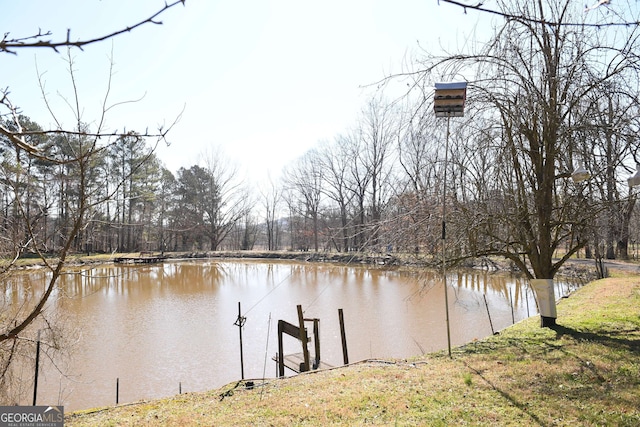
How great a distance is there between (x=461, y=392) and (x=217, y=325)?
8204 mm

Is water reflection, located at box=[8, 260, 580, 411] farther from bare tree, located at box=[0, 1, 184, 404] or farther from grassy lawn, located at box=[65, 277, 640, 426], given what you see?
grassy lawn, located at box=[65, 277, 640, 426]

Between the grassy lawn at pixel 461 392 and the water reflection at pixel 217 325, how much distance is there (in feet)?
5.10

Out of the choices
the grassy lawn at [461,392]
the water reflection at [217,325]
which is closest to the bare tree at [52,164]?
the water reflection at [217,325]

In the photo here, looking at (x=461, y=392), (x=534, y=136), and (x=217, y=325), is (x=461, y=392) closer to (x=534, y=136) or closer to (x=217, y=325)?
(x=534, y=136)

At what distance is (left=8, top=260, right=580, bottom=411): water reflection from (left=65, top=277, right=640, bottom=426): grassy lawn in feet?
5.10

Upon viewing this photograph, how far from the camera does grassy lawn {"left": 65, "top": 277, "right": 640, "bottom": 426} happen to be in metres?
3.34

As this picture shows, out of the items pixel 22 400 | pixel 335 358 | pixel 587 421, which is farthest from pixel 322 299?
pixel 587 421

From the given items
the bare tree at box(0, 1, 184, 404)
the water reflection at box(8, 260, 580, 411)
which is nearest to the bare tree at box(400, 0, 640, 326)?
the water reflection at box(8, 260, 580, 411)

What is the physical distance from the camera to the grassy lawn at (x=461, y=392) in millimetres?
3338

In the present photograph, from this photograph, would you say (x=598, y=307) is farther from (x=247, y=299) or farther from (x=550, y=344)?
(x=247, y=299)

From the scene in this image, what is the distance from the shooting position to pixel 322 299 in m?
13.8

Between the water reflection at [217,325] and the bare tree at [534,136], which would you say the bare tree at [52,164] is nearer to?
the water reflection at [217,325]

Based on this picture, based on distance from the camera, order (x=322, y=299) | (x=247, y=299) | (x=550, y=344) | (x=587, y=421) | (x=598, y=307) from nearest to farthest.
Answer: (x=587, y=421) < (x=550, y=344) < (x=598, y=307) < (x=322, y=299) < (x=247, y=299)

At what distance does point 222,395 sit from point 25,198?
3.26 metres
